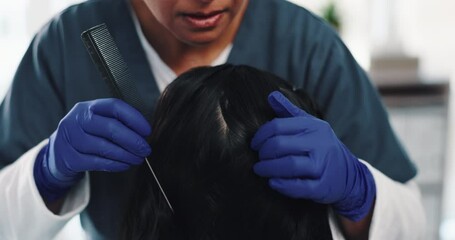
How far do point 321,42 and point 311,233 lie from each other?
27 cm

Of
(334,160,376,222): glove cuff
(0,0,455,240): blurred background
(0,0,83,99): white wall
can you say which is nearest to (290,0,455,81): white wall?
(0,0,455,240): blurred background

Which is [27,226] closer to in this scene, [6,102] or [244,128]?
[6,102]

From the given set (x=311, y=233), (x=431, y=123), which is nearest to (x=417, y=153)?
(x=431, y=123)

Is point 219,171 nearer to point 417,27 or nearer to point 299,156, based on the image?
point 299,156

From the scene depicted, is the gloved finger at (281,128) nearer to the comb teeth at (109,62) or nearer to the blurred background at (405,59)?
the comb teeth at (109,62)

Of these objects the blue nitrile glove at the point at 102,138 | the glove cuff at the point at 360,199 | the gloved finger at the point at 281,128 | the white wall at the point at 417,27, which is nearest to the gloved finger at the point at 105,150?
the blue nitrile glove at the point at 102,138

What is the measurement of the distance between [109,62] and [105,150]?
0.29 feet

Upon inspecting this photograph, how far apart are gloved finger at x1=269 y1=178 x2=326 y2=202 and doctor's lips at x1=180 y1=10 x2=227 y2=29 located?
21 centimetres

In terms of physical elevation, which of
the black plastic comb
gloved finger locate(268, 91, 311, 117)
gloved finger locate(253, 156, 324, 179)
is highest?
the black plastic comb

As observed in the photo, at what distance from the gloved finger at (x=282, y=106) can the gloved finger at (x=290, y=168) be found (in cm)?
5

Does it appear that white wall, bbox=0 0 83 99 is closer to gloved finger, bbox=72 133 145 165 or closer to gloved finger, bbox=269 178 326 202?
gloved finger, bbox=72 133 145 165

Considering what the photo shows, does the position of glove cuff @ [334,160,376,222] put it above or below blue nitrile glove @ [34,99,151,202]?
below

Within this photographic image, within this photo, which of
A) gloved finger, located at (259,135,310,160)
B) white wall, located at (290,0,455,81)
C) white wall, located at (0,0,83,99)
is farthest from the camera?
white wall, located at (290,0,455,81)

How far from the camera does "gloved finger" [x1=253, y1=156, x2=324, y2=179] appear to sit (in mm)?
657
